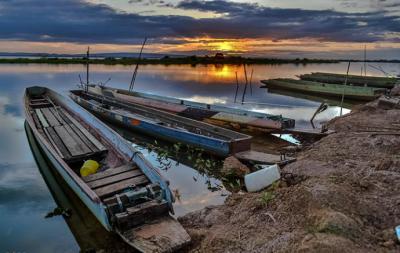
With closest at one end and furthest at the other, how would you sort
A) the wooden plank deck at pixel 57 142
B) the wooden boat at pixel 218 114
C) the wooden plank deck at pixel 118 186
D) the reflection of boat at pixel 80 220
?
1. the reflection of boat at pixel 80 220
2. the wooden plank deck at pixel 118 186
3. the wooden plank deck at pixel 57 142
4. the wooden boat at pixel 218 114

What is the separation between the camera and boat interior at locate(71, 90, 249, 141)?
1036 centimetres

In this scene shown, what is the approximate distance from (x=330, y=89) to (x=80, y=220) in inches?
875

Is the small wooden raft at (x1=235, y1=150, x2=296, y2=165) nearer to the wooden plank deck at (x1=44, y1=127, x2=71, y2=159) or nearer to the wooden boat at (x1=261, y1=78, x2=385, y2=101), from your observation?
the wooden plank deck at (x1=44, y1=127, x2=71, y2=159)

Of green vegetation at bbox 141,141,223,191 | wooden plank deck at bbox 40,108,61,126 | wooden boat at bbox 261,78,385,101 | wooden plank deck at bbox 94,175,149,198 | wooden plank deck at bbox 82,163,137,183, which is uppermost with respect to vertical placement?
wooden boat at bbox 261,78,385,101

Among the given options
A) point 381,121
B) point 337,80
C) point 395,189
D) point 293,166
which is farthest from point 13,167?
point 337,80

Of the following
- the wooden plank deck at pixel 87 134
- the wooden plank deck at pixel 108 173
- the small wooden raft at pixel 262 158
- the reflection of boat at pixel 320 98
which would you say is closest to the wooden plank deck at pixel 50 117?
the wooden plank deck at pixel 87 134

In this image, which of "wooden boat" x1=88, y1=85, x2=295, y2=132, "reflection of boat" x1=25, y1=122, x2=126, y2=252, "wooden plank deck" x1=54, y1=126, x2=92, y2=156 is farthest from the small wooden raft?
"reflection of boat" x1=25, y1=122, x2=126, y2=252

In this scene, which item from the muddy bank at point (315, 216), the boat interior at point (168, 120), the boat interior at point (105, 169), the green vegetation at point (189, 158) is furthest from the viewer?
the boat interior at point (168, 120)

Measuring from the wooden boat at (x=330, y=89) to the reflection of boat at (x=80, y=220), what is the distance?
15.8 m

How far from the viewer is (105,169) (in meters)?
7.81

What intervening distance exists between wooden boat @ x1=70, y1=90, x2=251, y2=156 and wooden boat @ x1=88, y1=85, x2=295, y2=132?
1707mm

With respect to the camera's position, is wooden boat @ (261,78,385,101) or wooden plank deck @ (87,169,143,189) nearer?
wooden plank deck @ (87,169,143,189)

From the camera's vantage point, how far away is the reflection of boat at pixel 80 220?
5.53m

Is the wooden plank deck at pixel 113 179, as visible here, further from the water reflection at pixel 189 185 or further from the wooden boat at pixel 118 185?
the water reflection at pixel 189 185
